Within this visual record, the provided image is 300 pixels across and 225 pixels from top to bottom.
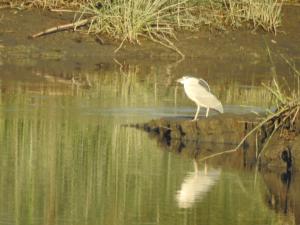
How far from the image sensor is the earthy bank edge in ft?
43.3

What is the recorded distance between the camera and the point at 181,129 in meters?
14.7

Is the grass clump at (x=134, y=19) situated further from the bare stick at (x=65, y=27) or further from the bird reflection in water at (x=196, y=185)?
the bird reflection in water at (x=196, y=185)

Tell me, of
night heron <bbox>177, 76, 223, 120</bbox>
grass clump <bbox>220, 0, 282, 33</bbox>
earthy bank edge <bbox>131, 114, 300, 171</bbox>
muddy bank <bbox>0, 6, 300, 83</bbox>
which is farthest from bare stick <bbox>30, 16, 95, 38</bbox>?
night heron <bbox>177, 76, 223, 120</bbox>

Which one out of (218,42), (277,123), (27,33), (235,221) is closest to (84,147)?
(277,123)

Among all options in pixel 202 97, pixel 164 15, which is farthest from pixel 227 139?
pixel 164 15

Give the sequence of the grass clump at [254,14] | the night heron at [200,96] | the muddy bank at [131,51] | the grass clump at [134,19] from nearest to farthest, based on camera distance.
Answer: the night heron at [200,96] → the muddy bank at [131,51] → the grass clump at [134,19] → the grass clump at [254,14]

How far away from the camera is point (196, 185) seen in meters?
12.0

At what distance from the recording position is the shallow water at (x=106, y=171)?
1069 cm

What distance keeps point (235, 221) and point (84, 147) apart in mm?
3726

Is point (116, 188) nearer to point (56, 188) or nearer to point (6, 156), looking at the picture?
point (56, 188)

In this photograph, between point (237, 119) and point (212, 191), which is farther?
point (237, 119)

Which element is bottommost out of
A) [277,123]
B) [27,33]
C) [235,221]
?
[235,221]

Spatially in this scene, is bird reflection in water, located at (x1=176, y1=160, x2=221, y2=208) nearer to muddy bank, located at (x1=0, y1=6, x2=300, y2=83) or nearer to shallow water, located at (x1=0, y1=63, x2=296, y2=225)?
shallow water, located at (x1=0, y1=63, x2=296, y2=225)

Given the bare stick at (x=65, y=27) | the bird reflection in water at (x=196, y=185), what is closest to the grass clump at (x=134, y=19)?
the bare stick at (x=65, y=27)
